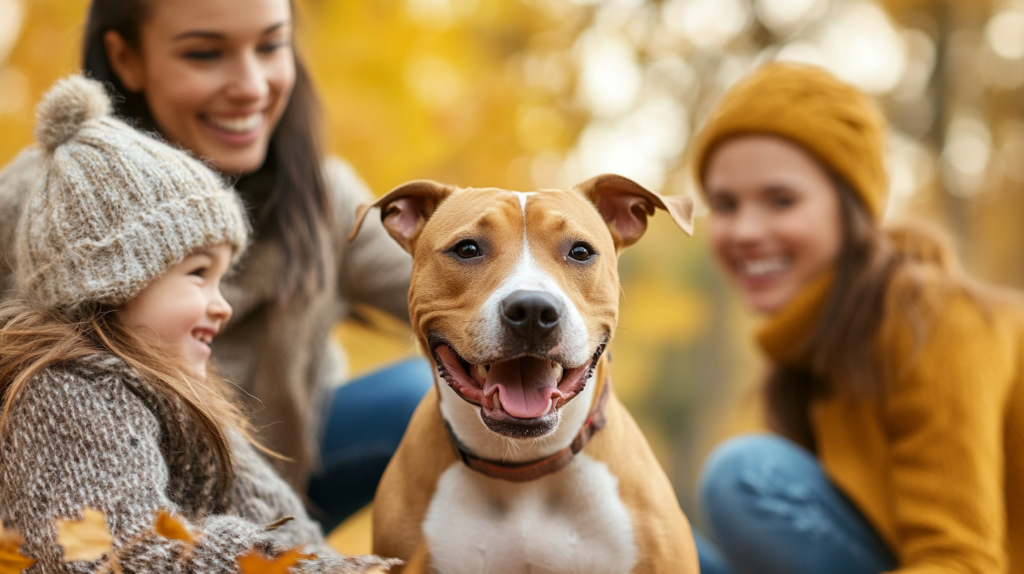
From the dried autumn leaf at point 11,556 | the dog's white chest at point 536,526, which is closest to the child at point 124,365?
the dried autumn leaf at point 11,556

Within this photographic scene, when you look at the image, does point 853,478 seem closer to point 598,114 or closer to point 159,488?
point 159,488

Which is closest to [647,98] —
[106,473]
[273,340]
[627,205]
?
[273,340]

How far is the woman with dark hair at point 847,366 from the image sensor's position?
323cm

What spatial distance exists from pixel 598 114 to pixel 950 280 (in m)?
6.31

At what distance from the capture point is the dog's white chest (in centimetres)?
244

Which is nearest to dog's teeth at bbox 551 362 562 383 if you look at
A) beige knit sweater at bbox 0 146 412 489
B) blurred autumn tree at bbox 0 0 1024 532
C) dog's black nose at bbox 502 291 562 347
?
dog's black nose at bbox 502 291 562 347

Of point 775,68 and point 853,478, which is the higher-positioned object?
point 775,68

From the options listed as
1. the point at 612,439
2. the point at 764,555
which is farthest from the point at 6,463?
the point at 764,555

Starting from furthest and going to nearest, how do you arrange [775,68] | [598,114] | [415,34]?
[598,114] → [415,34] → [775,68]

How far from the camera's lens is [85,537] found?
1740 millimetres

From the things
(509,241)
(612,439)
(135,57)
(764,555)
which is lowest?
(764,555)

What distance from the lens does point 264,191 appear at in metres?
3.66

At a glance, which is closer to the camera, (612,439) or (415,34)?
(612,439)

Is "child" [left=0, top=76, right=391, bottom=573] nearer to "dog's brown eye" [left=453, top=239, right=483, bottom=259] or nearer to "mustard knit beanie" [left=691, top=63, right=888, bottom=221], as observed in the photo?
"dog's brown eye" [left=453, top=239, right=483, bottom=259]
